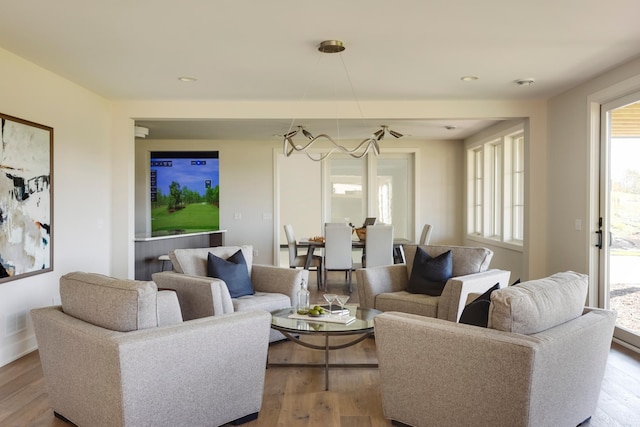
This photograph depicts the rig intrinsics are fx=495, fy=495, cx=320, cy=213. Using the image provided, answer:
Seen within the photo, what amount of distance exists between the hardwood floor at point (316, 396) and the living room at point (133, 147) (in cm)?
70

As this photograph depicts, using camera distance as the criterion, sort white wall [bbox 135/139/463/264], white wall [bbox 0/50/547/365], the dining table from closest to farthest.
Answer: white wall [bbox 0/50/547/365] → the dining table → white wall [bbox 135/139/463/264]

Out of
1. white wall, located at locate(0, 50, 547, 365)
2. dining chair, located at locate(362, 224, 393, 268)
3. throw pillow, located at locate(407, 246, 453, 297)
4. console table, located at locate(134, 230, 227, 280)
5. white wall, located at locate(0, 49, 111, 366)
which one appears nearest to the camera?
white wall, located at locate(0, 49, 111, 366)

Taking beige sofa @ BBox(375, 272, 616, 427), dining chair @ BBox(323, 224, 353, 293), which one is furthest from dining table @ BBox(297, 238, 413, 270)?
beige sofa @ BBox(375, 272, 616, 427)

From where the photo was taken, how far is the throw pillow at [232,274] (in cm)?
424

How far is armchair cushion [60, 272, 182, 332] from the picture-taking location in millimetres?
2311

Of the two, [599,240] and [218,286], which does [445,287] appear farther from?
[218,286]

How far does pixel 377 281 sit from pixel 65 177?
305 centimetres

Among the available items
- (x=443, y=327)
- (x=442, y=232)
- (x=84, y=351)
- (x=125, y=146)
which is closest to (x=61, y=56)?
(x=125, y=146)

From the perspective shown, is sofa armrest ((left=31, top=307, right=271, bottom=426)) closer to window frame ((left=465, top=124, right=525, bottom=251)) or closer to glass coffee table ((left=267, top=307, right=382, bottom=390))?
glass coffee table ((left=267, top=307, right=382, bottom=390))

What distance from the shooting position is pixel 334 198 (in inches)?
360

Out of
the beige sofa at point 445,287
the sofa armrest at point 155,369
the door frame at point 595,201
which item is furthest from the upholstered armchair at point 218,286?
the door frame at point 595,201

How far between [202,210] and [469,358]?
291 inches

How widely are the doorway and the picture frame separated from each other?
495 centimetres

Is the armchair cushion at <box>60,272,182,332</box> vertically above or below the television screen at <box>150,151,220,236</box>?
below
